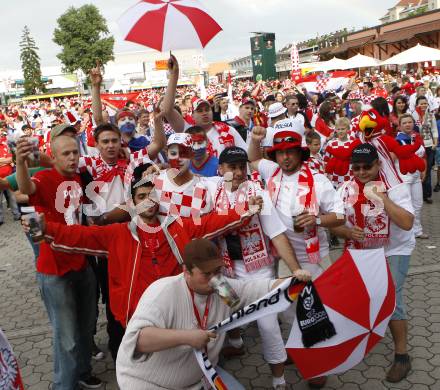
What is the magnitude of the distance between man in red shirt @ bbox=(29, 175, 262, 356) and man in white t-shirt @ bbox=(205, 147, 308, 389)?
471mm

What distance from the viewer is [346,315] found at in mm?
2982

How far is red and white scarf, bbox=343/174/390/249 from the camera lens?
11.8 feet

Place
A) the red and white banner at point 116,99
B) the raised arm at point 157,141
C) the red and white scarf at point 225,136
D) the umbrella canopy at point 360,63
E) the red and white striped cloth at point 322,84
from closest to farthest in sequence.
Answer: the raised arm at point 157,141, the red and white scarf at point 225,136, the red and white banner at point 116,99, the red and white striped cloth at point 322,84, the umbrella canopy at point 360,63

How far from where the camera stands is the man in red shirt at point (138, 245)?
3102mm

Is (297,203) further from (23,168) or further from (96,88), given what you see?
(96,88)

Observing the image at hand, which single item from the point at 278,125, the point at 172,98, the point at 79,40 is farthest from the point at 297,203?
the point at 79,40

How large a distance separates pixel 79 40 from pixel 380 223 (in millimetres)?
67525

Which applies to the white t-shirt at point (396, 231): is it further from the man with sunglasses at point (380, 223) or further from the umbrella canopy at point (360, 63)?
the umbrella canopy at point (360, 63)

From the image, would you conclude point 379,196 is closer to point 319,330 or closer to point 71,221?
point 319,330

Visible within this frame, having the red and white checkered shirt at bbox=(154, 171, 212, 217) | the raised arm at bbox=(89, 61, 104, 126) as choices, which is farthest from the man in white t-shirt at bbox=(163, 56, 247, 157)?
the red and white checkered shirt at bbox=(154, 171, 212, 217)

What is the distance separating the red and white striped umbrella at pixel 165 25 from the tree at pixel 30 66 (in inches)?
3277

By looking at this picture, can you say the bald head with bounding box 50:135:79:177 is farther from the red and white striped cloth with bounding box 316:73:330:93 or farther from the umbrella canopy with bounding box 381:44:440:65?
the umbrella canopy with bounding box 381:44:440:65

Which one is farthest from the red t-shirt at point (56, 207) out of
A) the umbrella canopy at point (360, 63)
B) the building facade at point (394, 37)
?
the building facade at point (394, 37)

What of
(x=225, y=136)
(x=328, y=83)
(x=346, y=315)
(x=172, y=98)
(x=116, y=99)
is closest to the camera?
(x=346, y=315)
